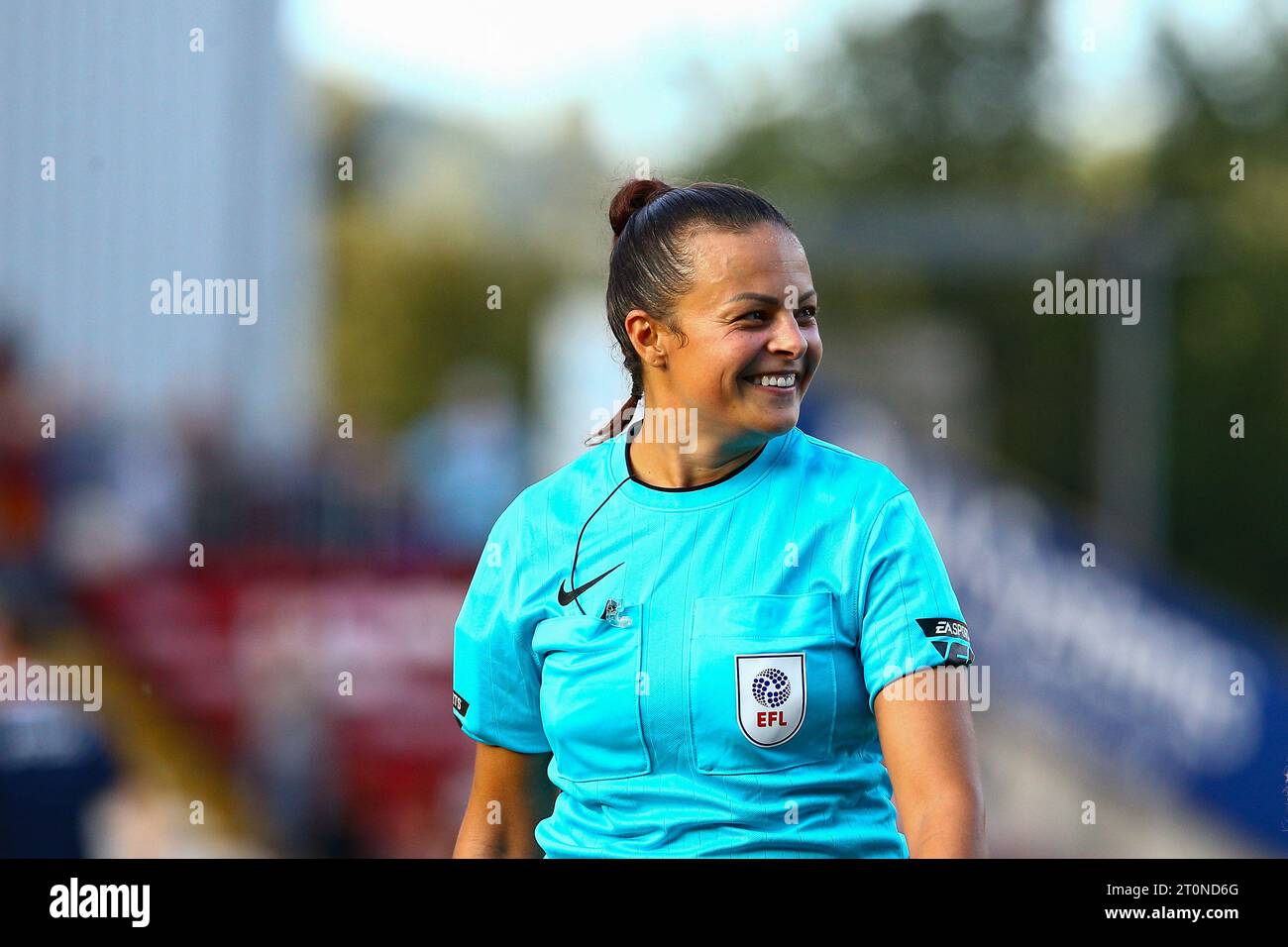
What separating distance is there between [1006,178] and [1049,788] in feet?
46.1

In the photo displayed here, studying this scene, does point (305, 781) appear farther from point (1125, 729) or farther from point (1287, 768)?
point (1287, 768)

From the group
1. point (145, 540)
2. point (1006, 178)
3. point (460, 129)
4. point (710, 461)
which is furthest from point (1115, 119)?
point (710, 461)

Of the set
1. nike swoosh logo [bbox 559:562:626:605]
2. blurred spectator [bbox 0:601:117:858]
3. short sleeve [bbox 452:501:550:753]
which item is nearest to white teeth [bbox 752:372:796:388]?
nike swoosh logo [bbox 559:562:626:605]

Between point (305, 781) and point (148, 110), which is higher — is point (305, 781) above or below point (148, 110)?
below

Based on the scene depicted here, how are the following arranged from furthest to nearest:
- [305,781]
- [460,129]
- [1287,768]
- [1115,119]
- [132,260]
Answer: [460,129] → [1115,119] → [132,260] → [305,781] → [1287,768]

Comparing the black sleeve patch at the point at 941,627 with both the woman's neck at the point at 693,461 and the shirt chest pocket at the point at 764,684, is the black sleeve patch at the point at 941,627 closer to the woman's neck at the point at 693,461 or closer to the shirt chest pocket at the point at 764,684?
the shirt chest pocket at the point at 764,684

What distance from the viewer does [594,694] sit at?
7.89 ft

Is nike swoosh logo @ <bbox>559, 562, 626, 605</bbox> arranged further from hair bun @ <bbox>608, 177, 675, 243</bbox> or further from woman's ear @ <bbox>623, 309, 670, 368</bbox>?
hair bun @ <bbox>608, 177, 675, 243</bbox>

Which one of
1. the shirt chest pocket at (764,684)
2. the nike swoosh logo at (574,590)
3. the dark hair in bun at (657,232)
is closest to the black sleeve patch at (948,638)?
the shirt chest pocket at (764,684)

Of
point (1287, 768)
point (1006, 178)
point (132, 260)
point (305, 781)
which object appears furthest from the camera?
point (1006, 178)

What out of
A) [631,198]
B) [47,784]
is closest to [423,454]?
[47,784]

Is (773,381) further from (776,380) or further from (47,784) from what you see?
(47,784)

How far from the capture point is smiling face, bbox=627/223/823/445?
2.38m

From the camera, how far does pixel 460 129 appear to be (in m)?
23.9
